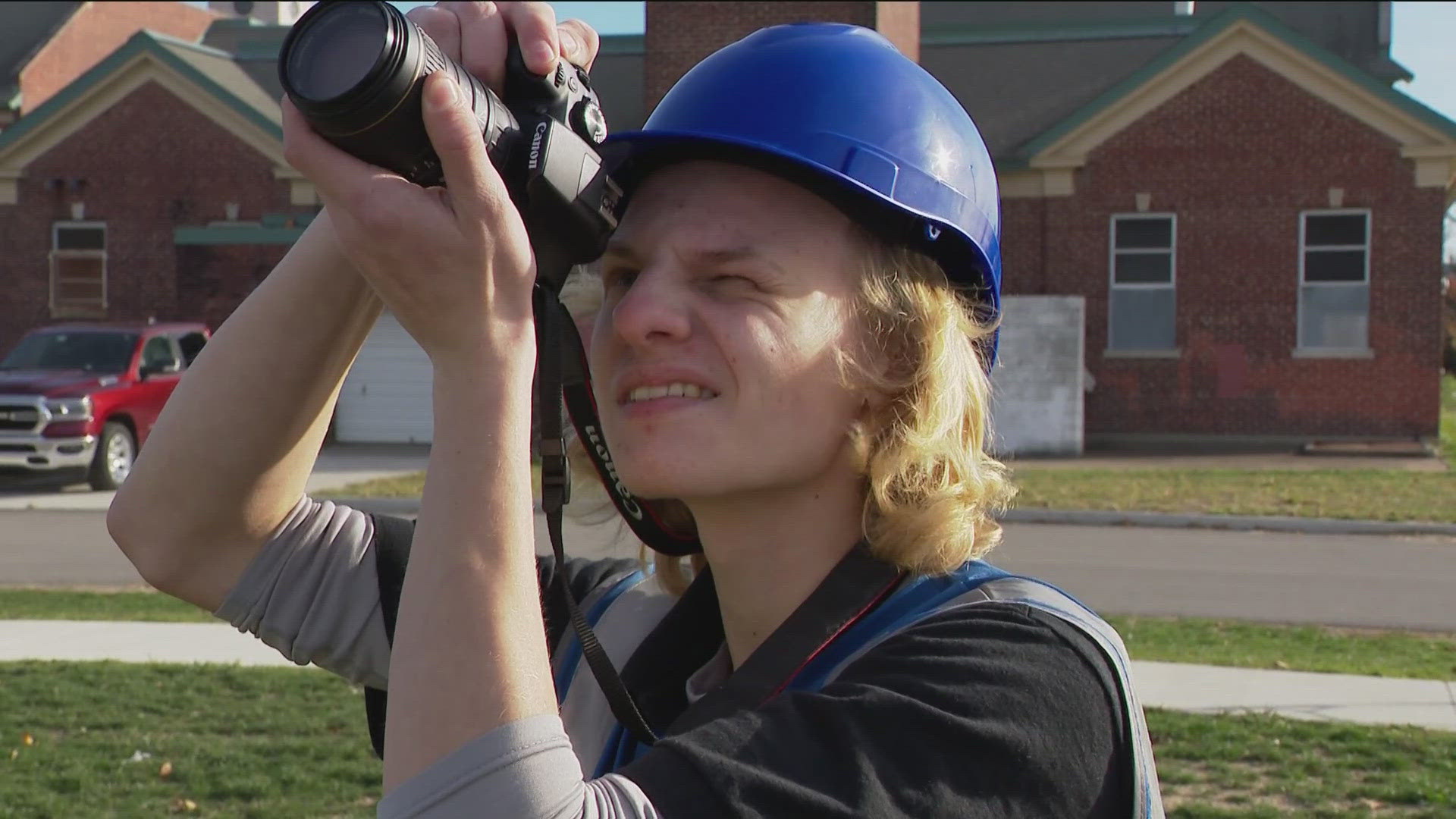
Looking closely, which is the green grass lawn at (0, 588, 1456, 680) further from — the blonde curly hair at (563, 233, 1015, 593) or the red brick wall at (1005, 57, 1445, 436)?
the red brick wall at (1005, 57, 1445, 436)

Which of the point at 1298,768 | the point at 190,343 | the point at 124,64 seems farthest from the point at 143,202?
the point at 1298,768

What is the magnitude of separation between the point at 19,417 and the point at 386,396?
806 cm

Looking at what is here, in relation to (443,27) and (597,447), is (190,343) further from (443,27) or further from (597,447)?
(443,27)

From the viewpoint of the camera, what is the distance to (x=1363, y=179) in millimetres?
23062

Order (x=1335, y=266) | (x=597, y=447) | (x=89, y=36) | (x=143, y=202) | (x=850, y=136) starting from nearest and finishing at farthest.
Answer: (x=850, y=136) < (x=597, y=447) < (x=1335, y=266) < (x=143, y=202) < (x=89, y=36)

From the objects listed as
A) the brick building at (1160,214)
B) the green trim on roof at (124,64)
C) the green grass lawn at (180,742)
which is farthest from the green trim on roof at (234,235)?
the green grass lawn at (180,742)

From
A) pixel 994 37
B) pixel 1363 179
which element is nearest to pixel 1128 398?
pixel 1363 179

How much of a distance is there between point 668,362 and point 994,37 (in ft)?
89.4

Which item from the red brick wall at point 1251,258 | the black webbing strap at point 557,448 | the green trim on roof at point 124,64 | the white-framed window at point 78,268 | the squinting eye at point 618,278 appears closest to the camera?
the black webbing strap at point 557,448

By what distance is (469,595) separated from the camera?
1.35 metres

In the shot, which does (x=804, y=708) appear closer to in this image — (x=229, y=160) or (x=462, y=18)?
(x=462, y=18)

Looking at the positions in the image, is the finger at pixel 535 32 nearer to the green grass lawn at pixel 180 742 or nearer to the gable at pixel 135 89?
the green grass lawn at pixel 180 742

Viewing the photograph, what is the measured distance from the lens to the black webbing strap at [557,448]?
1.68 metres

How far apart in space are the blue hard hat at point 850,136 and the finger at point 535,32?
0.17 meters
